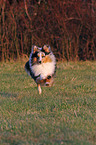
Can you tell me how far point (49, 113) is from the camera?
5.23 metres

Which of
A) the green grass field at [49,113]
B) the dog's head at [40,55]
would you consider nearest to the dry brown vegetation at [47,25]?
the green grass field at [49,113]

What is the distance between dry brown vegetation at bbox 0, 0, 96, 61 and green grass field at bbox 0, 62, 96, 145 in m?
5.03

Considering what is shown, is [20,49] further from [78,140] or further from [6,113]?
[78,140]

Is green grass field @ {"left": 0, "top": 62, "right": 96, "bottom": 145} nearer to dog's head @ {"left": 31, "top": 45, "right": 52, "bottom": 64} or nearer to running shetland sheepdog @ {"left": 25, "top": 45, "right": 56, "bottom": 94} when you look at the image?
running shetland sheepdog @ {"left": 25, "top": 45, "right": 56, "bottom": 94}

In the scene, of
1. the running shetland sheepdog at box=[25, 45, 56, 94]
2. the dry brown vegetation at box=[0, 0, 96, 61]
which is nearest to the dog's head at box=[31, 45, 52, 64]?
the running shetland sheepdog at box=[25, 45, 56, 94]

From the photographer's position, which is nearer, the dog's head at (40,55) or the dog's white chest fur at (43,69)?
the dog's head at (40,55)

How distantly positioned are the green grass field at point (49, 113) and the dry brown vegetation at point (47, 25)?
16.5ft

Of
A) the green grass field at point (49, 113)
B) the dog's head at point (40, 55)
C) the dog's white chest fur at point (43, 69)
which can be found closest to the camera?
the green grass field at point (49, 113)

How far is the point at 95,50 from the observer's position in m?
14.4

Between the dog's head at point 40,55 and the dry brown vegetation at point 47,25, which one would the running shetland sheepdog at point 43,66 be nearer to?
the dog's head at point 40,55

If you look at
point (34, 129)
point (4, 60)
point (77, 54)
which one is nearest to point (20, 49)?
point (4, 60)

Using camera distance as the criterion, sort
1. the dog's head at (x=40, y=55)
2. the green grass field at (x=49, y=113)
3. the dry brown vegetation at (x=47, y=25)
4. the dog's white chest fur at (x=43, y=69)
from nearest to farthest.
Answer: the green grass field at (x=49, y=113) < the dog's head at (x=40, y=55) < the dog's white chest fur at (x=43, y=69) < the dry brown vegetation at (x=47, y=25)

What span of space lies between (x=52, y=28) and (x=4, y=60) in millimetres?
2449

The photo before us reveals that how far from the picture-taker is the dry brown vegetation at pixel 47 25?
13.7 meters
